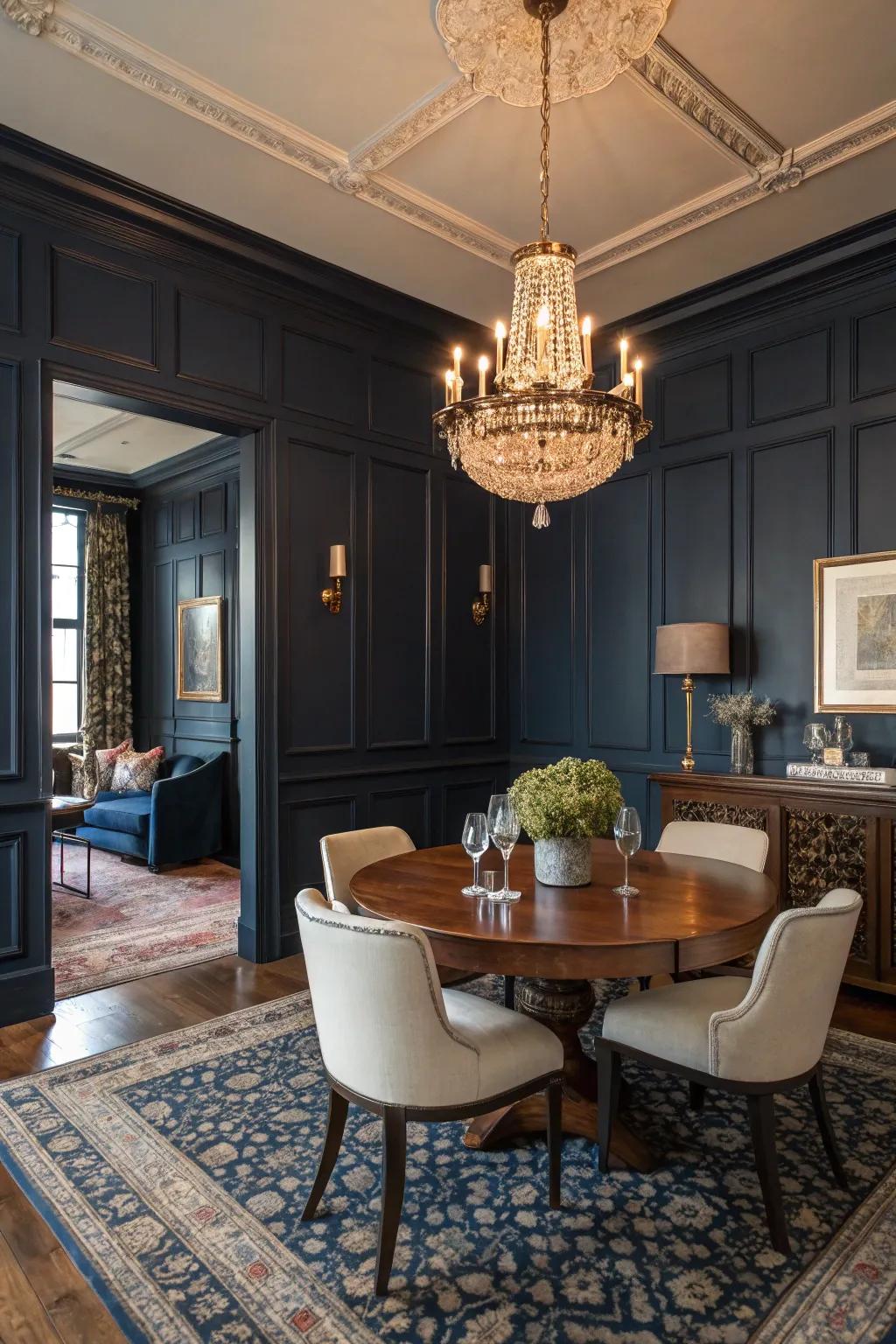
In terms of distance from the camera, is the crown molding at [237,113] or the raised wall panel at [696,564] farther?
the raised wall panel at [696,564]

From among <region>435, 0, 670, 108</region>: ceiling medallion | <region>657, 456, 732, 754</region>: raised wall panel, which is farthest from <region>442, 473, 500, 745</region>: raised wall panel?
<region>435, 0, 670, 108</region>: ceiling medallion

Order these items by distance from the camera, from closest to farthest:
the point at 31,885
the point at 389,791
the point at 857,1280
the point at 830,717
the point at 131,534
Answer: the point at 857,1280 < the point at 31,885 < the point at 830,717 < the point at 389,791 < the point at 131,534

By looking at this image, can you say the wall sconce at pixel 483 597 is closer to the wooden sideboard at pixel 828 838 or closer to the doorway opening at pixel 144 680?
the doorway opening at pixel 144 680

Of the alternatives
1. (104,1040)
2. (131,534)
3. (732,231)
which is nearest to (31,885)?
(104,1040)

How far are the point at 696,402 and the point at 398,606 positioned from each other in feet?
6.39

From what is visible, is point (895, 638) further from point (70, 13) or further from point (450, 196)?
point (70, 13)

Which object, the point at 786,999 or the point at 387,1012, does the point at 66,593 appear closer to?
the point at 387,1012

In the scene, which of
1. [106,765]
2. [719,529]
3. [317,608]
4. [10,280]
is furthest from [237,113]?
[106,765]

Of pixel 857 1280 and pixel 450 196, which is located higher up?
pixel 450 196

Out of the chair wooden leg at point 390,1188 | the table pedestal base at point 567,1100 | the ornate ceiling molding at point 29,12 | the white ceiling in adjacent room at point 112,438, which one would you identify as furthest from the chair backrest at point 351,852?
the white ceiling in adjacent room at point 112,438

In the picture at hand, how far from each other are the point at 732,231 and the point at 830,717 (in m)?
2.27

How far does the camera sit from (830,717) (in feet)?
13.0

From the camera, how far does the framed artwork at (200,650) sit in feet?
22.1

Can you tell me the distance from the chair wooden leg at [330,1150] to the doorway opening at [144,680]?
8.09 feet
